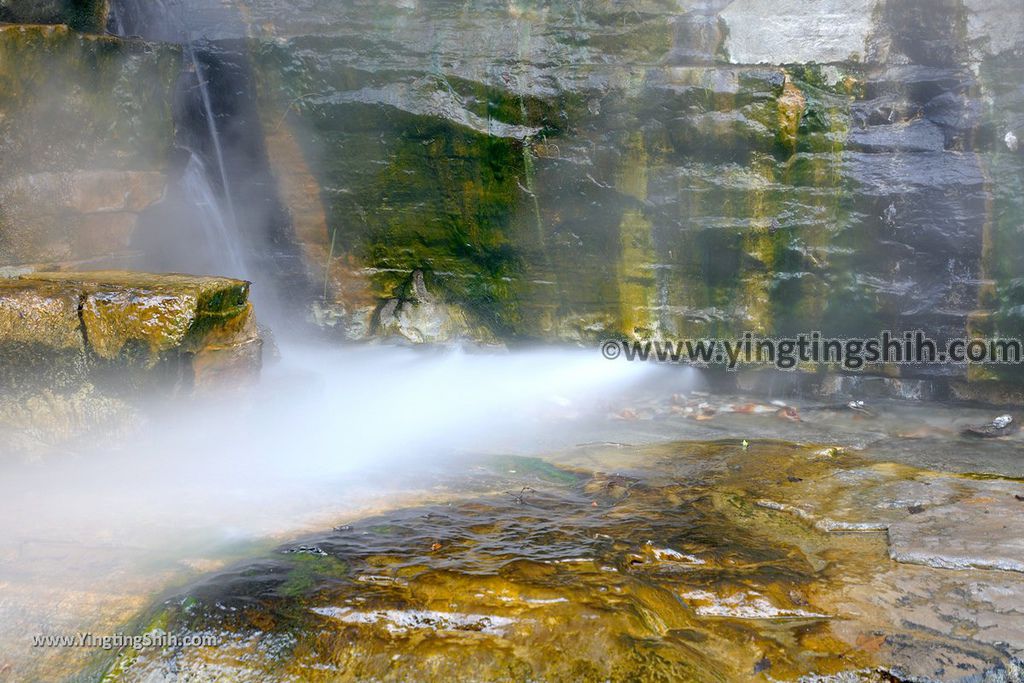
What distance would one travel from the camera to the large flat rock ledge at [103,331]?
199 inches

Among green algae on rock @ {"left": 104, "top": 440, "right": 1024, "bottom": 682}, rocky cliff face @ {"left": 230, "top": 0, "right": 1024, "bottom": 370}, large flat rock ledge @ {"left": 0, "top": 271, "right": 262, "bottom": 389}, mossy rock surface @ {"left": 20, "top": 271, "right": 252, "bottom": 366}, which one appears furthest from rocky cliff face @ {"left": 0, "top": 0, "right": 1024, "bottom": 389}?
green algae on rock @ {"left": 104, "top": 440, "right": 1024, "bottom": 682}

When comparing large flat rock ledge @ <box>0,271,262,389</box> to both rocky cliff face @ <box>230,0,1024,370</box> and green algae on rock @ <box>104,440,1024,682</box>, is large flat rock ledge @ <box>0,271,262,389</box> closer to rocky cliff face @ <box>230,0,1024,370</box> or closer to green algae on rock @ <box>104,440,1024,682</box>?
green algae on rock @ <box>104,440,1024,682</box>

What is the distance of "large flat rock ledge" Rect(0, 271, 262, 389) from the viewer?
5051mm

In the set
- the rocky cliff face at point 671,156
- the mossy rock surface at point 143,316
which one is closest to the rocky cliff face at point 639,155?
the rocky cliff face at point 671,156

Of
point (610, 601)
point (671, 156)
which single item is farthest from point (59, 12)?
point (610, 601)

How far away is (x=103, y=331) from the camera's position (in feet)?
16.8

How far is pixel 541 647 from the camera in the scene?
2760 mm

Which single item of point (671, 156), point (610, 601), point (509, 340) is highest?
point (671, 156)

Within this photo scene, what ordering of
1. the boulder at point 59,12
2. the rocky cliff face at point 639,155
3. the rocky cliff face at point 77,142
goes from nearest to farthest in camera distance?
the rocky cliff face at point 77,142 < the rocky cliff face at point 639,155 < the boulder at point 59,12

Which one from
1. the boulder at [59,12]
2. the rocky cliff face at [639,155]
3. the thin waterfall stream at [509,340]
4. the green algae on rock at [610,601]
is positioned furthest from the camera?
the boulder at [59,12]

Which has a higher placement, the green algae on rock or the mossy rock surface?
the mossy rock surface

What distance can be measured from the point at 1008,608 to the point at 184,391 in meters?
4.81

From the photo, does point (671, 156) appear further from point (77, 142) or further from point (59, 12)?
point (59, 12)

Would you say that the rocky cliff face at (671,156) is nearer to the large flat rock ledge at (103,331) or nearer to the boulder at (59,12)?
the boulder at (59,12)
